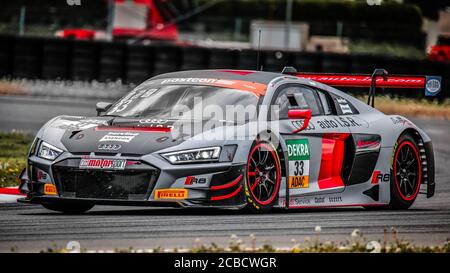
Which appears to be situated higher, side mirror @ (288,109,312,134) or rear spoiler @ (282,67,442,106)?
rear spoiler @ (282,67,442,106)

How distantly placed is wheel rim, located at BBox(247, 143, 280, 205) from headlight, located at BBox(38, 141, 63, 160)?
154 cm

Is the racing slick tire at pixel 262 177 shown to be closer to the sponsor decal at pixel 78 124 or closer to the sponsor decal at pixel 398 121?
the sponsor decal at pixel 78 124

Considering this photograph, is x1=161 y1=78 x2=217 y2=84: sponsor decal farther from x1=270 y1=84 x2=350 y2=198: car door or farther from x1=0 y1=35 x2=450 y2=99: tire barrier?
x1=0 y1=35 x2=450 y2=99: tire barrier

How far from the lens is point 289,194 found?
9789 millimetres

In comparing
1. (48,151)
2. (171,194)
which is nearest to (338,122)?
(171,194)

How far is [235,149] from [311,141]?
123cm

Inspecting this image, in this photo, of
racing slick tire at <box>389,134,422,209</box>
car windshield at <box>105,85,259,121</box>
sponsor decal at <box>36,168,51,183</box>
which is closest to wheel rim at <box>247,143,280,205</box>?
car windshield at <box>105,85,259,121</box>

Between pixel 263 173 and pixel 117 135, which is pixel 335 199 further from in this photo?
pixel 117 135

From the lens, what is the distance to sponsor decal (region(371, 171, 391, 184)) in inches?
428

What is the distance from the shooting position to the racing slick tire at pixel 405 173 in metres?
11.1

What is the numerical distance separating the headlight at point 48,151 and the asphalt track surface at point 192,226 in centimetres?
49

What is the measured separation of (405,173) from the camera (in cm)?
1125

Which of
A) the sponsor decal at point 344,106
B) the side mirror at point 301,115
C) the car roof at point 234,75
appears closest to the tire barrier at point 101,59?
the sponsor decal at point 344,106

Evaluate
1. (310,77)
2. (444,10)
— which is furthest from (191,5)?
(310,77)
